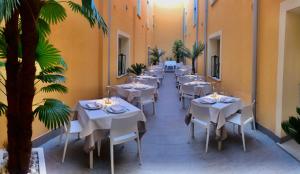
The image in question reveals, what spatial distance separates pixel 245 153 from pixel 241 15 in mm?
3626

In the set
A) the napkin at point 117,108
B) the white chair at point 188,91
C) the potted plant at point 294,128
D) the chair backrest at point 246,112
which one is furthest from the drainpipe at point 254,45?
the napkin at point 117,108

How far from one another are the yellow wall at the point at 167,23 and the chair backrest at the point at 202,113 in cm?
2170

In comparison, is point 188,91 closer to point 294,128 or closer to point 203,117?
point 203,117

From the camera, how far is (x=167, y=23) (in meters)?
26.4

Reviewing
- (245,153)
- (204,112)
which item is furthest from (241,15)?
(245,153)

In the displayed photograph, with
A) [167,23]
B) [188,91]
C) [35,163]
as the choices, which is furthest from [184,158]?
[167,23]

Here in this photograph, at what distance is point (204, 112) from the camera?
14.3ft

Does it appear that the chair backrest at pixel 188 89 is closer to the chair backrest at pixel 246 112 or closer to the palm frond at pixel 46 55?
the chair backrest at pixel 246 112

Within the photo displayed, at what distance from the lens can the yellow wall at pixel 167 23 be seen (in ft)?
85.7

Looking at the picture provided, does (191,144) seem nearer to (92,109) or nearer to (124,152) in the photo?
(124,152)

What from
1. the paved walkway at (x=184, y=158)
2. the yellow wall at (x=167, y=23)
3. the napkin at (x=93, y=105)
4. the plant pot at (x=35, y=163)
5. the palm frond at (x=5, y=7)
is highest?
the yellow wall at (x=167, y=23)

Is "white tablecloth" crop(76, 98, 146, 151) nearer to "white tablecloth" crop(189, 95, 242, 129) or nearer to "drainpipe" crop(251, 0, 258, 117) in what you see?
"white tablecloth" crop(189, 95, 242, 129)

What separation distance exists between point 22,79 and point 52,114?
373mm

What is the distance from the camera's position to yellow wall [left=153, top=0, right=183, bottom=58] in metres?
26.1
